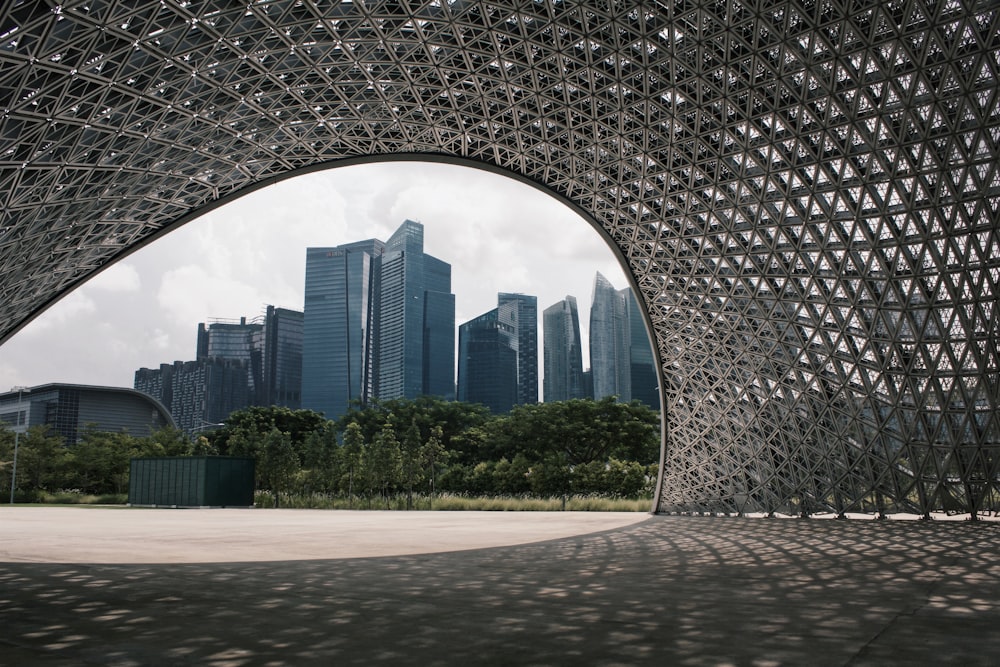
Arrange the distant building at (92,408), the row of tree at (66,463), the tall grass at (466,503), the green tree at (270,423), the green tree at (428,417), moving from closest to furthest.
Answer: the tall grass at (466,503) < the row of tree at (66,463) < the green tree at (428,417) < the green tree at (270,423) < the distant building at (92,408)

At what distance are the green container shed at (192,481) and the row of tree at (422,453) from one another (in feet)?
9.92

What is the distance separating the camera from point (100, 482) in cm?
7488

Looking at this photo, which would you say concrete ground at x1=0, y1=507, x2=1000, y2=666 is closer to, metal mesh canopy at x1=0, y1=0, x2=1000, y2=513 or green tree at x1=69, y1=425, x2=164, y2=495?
metal mesh canopy at x1=0, y1=0, x2=1000, y2=513

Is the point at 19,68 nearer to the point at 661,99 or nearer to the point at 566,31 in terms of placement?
the point at 566,31

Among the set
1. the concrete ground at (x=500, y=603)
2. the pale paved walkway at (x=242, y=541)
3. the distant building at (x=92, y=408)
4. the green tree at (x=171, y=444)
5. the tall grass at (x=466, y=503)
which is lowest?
the tall grass at (x=466, y=503)

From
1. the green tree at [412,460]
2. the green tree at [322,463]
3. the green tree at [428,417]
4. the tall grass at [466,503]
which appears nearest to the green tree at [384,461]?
the green tree at [412,460]

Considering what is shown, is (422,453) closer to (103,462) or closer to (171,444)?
(171,444)

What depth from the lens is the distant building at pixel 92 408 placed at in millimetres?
118375

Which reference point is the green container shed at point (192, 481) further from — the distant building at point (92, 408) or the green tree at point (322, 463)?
the distant building at point (92, 408)

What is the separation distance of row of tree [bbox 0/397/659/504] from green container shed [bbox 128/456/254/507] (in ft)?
9.92

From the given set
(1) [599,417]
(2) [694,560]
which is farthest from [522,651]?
(1) [599,417]

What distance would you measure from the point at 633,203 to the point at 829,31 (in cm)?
1400

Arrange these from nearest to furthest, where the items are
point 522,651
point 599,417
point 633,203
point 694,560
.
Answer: point 522,651 < point 694,560 < point 633,203 < point 599,417

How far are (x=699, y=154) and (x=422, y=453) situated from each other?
38851mm
